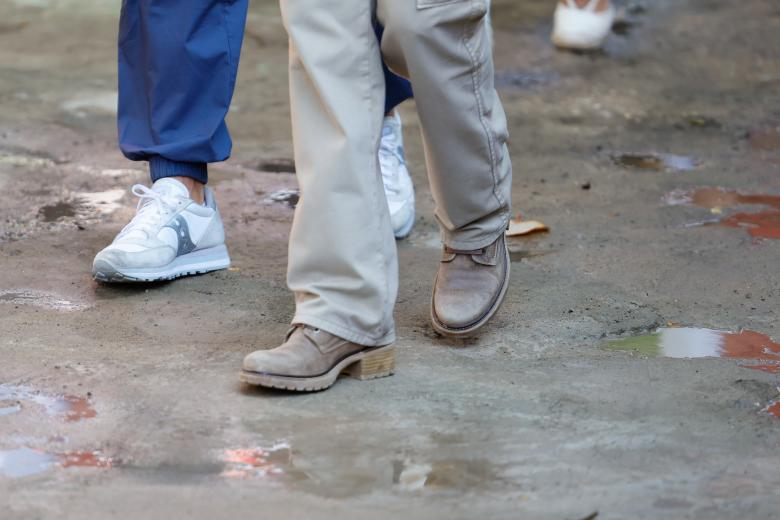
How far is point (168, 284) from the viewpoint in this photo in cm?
260

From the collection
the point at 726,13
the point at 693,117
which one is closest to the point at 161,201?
the point at 693,117

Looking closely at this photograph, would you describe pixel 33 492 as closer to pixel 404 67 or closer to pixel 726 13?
pixel 404 67

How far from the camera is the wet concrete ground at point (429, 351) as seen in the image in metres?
1.70

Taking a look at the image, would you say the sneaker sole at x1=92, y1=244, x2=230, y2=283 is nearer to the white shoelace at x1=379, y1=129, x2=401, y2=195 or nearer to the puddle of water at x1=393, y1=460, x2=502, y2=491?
the white shoelace at x1=379, y1=129, x2=401, y2=195

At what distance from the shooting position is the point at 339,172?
1.92 metres

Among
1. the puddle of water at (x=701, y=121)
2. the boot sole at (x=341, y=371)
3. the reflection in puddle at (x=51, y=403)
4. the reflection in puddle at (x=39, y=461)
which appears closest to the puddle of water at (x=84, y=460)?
the reflection in puddle at (x=39, y=461)

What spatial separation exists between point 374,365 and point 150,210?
859mm

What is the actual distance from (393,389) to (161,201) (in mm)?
913

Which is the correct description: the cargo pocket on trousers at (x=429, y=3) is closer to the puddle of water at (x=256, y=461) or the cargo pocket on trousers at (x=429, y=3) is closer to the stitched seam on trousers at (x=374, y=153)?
the stitched seam on trousers at (x=374, y=153)

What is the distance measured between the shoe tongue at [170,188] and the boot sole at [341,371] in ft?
2.66

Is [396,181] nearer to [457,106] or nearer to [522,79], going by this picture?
[457,106]

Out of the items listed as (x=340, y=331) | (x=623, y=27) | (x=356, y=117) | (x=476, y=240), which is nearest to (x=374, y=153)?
(x=356, y=117)

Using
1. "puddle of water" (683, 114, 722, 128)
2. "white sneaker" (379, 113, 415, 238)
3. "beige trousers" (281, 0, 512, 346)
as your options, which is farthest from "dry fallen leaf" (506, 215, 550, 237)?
"puddle of water" (683, 114, 722, 128)

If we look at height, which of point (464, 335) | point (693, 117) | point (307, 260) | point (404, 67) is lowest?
point (693, 117)
